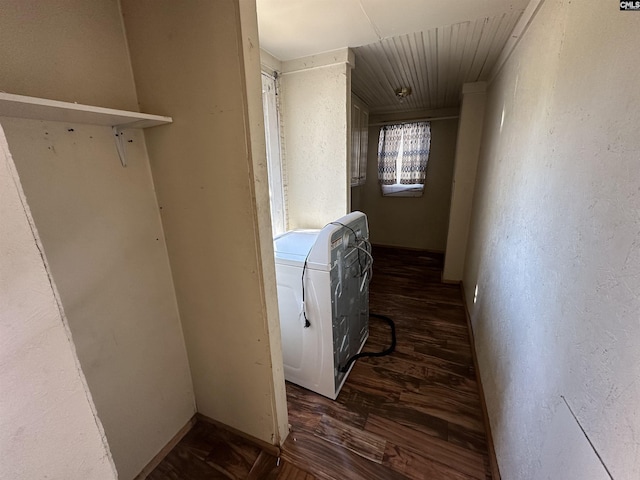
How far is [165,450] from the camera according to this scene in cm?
132

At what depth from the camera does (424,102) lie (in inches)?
135

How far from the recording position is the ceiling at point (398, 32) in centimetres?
129

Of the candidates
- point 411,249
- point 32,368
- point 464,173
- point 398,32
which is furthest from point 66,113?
point 411,249

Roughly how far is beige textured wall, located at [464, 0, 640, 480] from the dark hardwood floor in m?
0.22

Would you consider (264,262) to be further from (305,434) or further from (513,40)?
(513,40)

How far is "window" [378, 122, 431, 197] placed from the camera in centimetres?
394

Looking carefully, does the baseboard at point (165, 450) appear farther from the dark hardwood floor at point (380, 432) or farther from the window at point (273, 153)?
the window at point (273, 153)

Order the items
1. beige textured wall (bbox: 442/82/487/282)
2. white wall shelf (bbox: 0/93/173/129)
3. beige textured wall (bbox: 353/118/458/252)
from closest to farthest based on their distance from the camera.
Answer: white wall shelf (bbox: 0/93/173/129) → beige textured wall (bbox: 442/82/487/282) → beige textured wall (bbox: 353/118/458/252)

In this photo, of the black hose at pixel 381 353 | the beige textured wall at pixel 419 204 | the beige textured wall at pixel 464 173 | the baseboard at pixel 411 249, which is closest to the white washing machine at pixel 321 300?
the black hose at pixel 381 353

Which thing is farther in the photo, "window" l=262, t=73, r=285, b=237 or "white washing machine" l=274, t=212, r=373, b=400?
"window" l=262, t=73, r=285, b=237

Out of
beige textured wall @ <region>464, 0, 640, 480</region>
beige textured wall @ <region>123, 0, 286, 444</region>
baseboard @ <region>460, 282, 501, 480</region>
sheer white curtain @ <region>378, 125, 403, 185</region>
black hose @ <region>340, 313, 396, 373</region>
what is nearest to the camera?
beige textured wall @ <region>464, 0, 640, 480</region>

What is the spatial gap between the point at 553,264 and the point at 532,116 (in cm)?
77

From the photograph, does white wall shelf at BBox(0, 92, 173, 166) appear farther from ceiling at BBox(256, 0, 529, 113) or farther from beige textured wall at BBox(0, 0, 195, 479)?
ceiling at BBox(256, 0, 529, 113)

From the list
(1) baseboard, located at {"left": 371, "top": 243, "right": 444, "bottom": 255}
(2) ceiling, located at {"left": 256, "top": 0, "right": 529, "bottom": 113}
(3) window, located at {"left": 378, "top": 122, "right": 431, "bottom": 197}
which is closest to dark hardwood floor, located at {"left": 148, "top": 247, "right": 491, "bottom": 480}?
(2) ceiling, located at {"left": 256, "top": 0, "right": 529, "bottom": 113}
